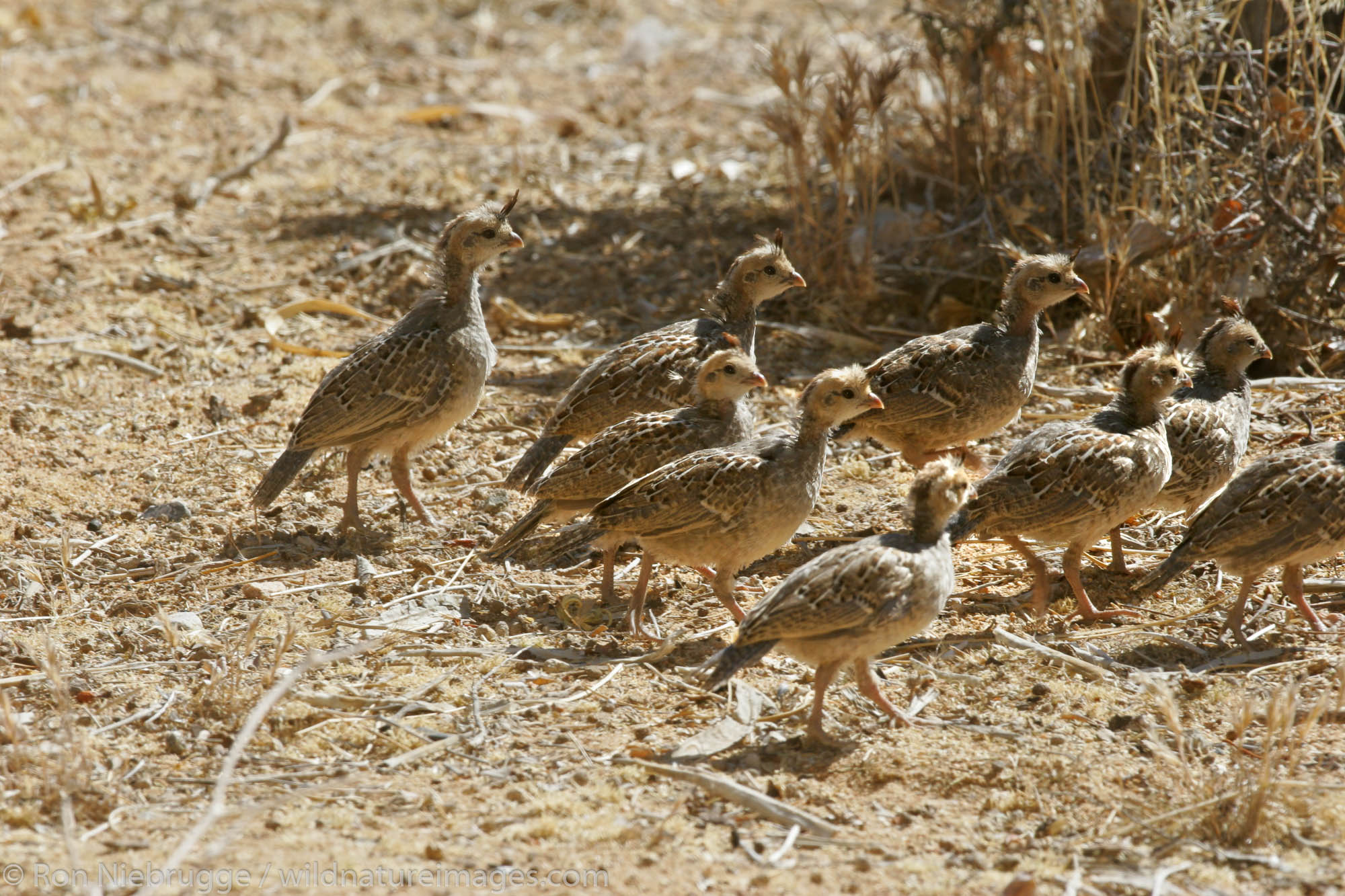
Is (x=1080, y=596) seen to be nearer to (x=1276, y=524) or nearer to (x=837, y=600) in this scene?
(x=1276, y=524)

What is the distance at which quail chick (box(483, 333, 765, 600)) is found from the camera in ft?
21.5

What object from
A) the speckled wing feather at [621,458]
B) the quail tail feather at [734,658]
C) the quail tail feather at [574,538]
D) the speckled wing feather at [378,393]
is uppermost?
the speckled wing feather at [378,393]

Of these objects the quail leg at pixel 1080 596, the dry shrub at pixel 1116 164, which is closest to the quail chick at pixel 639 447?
the quail leg at pixel 1080 596

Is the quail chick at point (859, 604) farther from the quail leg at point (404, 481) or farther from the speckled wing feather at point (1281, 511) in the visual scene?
the quail leg at point (404, 481)

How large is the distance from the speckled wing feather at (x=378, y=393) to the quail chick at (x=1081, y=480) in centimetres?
304

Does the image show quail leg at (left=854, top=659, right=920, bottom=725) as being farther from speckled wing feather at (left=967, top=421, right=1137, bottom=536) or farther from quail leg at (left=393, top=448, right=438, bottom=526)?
quail leg at (left=393, top=448, right=438, bottom=526)

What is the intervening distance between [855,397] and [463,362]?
8.07 feet

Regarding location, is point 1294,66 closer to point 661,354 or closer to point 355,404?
point 661,354

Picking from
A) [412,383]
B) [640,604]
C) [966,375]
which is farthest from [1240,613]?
[412,383]

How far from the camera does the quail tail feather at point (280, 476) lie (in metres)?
7.21

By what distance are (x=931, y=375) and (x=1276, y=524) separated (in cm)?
205

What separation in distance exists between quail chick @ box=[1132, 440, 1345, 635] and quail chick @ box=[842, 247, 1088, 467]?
1512 mm
